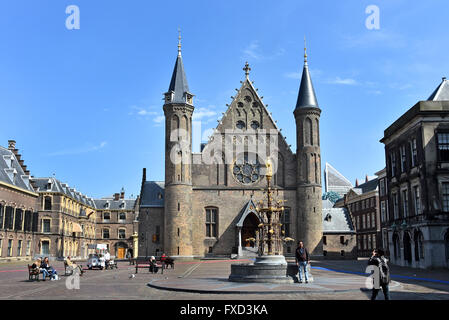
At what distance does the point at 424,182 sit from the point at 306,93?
2397 centimetres

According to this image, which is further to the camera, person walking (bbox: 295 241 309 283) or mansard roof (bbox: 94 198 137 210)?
mansard roof (bbox: 94 198 137 210)

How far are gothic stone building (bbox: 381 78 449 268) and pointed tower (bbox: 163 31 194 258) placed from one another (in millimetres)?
22360

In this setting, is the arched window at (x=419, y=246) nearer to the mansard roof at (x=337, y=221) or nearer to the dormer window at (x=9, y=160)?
the mansard roof at (x=337, y=221)

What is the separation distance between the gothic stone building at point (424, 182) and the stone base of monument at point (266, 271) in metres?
15.7

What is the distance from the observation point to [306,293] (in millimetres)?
15938

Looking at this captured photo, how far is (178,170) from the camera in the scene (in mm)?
50438

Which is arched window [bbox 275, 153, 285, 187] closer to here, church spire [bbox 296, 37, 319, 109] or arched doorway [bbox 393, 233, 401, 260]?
church spire [bbox 296, 37, 319, 109]

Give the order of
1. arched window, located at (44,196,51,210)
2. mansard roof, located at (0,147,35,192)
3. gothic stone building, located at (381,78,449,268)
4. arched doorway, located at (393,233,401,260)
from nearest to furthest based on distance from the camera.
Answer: gothic stone building, located at (381,78,449,268), arched doorway, located at (393,233,401,260), mansard roof, located at (0,147,35,192), arched window, located at (44,196,51,210)

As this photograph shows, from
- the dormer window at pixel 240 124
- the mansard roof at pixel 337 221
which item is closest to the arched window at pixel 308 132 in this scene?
the dormer window at pixel 240 124

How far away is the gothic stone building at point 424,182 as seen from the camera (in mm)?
30781

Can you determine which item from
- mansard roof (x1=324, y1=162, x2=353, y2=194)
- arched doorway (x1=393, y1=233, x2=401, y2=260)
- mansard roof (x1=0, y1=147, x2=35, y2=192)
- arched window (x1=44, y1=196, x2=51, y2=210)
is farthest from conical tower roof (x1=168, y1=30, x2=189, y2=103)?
mansard roof (x1=324, y1=162, x2=353, y2=194)

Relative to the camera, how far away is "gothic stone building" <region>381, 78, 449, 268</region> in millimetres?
30781
